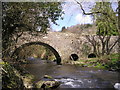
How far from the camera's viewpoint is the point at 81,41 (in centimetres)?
1973

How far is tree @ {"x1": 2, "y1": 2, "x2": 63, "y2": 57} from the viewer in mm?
5809

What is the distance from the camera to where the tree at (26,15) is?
19.1 feet

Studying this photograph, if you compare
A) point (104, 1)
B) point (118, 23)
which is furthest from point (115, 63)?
point (104, 1)

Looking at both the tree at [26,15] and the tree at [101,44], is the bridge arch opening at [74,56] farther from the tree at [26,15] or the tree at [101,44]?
the tree at [26,15]

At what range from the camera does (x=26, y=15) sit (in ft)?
20.8

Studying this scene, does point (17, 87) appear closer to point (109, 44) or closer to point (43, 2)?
point (43, 2)

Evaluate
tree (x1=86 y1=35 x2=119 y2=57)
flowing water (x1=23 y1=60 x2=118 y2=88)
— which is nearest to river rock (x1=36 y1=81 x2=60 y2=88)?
flowing water (x1=23 y1=60 x2=118 y2=88)

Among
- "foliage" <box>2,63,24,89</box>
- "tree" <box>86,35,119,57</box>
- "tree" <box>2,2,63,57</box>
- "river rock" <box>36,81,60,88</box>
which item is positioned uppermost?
"tree" <box>2,2,63,57</box>

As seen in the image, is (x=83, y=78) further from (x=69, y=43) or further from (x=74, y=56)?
(x=74, y=56)

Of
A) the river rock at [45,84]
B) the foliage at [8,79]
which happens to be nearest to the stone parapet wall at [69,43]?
the river rock at [45,84]

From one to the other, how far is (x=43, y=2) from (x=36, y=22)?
101cm

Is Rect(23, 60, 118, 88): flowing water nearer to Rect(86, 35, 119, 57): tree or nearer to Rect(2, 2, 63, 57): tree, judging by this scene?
Rect(2, 2, 63, 57): tree

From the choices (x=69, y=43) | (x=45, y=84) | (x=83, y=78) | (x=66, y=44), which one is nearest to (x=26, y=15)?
(x=45, y=84)

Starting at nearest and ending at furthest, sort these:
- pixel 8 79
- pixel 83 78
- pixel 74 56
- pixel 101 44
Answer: pixel 8 79, pixel 83 78, pixel 101 44, pixel 74 56
